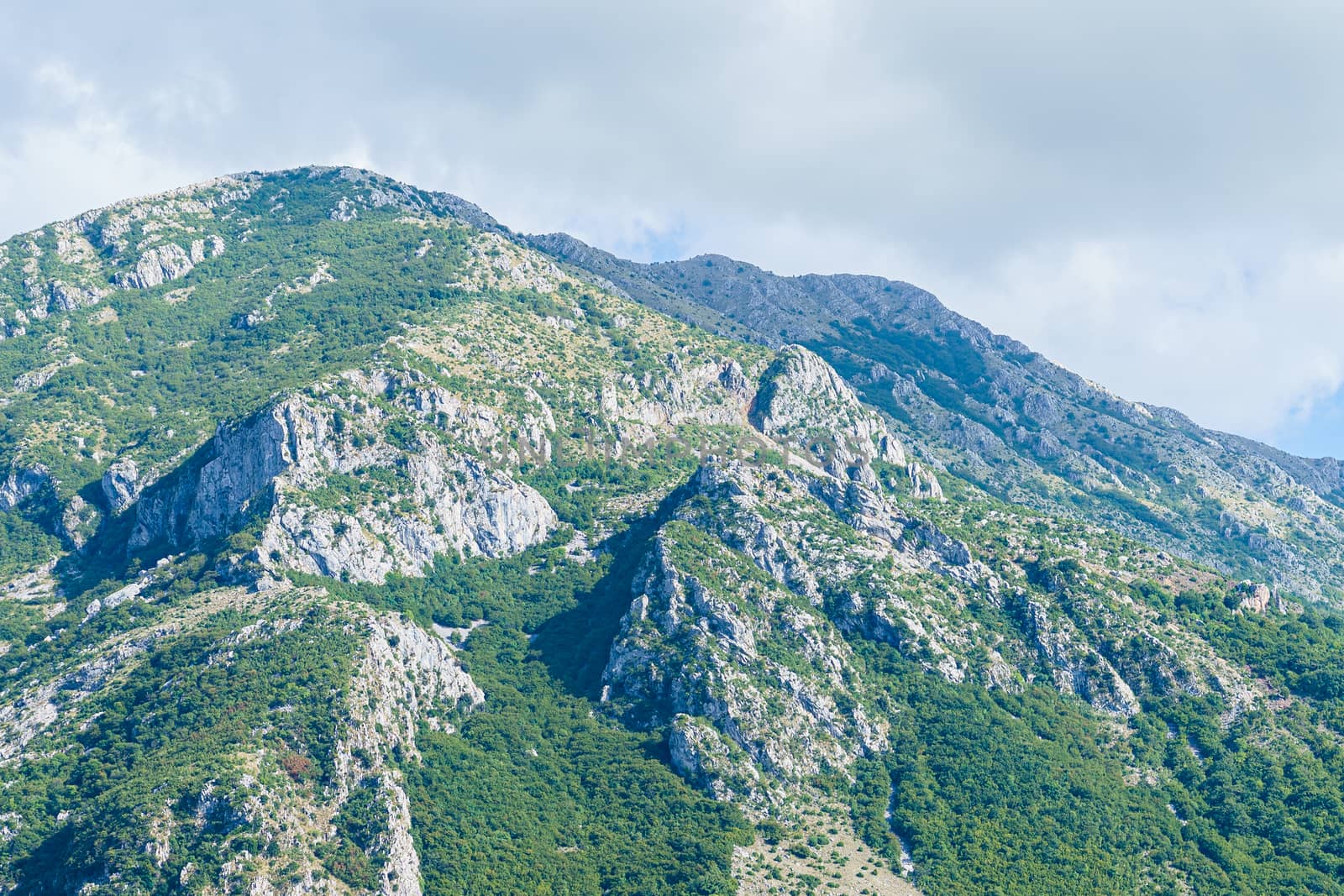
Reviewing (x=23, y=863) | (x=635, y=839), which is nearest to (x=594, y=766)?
(x=635, y=839)

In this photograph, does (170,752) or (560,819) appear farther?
(560,819)

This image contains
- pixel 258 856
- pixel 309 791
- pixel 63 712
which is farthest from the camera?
pixel 63 712

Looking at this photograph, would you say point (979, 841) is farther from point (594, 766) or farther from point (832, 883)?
point (594, 766)

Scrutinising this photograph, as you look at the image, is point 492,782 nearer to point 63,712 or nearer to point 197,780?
point 197,780

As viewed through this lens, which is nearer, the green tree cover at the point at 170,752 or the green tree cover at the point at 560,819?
the green tree cover at the point at 170,752

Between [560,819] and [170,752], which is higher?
[560,819]

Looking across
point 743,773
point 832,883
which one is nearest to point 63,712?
point 743,773

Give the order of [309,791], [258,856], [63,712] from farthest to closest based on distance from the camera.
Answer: [63,712] < [309,791] < [258,856]

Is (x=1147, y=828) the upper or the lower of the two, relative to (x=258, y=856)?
upper

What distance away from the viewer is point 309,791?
169125mm

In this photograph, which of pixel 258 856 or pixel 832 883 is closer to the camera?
pixel 258 856

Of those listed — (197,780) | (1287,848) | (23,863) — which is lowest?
(23,863)

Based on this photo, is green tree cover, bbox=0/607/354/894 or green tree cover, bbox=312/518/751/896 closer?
green tree cover, bbox=0/607/354/894

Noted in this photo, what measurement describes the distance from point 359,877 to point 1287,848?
144636mm
